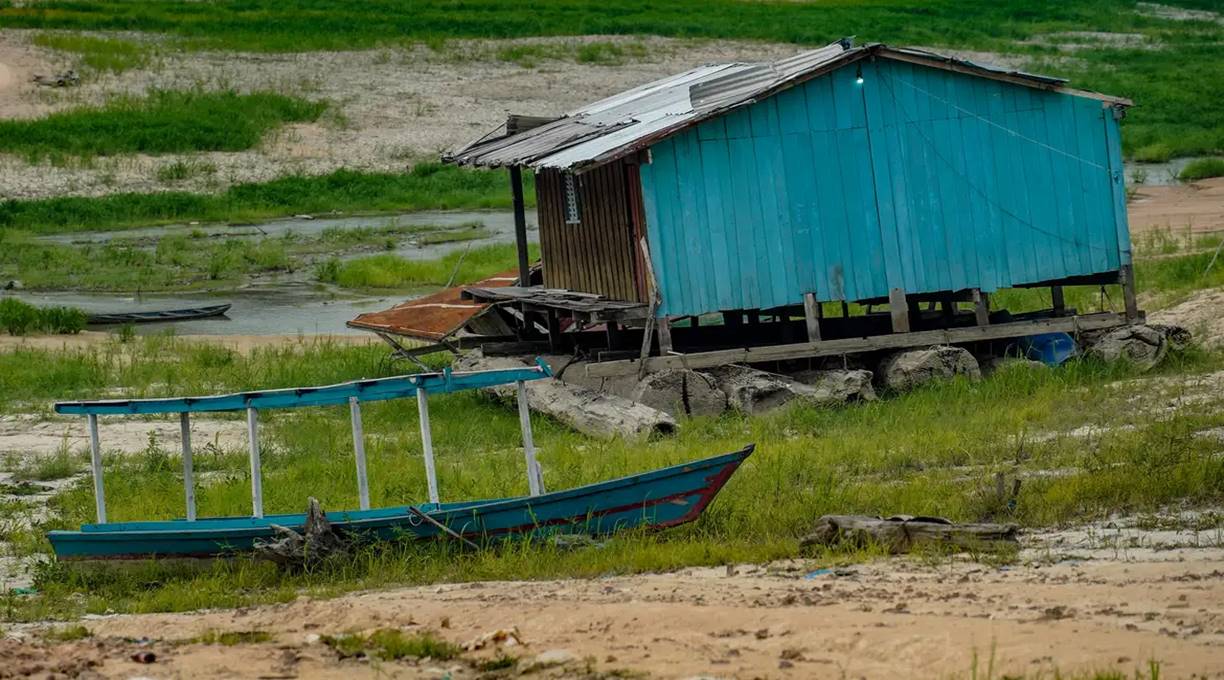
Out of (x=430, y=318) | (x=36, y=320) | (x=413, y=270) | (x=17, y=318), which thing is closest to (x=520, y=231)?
(x=430, y=318)

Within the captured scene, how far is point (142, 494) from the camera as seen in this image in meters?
14.1

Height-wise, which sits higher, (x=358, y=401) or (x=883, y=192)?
(x=883, y=192)

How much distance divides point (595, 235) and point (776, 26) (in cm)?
3790

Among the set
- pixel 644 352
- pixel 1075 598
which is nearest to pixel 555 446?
pixel 644 352

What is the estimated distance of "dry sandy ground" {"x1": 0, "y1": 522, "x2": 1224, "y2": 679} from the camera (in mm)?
8219

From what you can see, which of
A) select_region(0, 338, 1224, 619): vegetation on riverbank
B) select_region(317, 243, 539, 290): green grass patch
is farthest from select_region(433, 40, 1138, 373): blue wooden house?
select_region(317, 243, 539, 290): green grass patch

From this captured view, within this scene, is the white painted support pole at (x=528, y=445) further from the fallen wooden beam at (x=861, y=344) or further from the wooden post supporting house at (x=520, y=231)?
the wooden post supporting house at (x=520, y=231)

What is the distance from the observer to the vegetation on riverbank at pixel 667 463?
37.1 feet

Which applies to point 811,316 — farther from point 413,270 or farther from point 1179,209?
point 1179,209

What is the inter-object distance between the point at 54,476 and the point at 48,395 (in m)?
3.66

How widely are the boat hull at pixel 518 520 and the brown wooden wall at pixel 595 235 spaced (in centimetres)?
624

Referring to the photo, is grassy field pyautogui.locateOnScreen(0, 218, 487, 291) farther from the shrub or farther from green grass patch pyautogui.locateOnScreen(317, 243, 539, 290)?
the shrub

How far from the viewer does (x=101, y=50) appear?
4609 cm

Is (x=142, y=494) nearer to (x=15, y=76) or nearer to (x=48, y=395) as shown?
(x=48, y=395)
